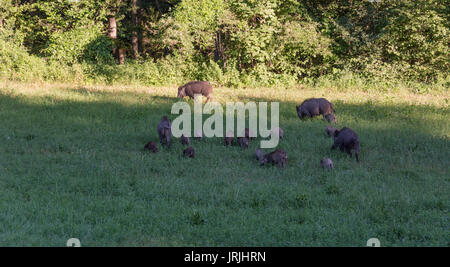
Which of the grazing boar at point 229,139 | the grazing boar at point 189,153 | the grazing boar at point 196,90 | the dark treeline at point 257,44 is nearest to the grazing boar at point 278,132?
Result: the grazing boar at point 229,139

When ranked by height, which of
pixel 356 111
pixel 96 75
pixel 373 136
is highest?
pixel 96 75

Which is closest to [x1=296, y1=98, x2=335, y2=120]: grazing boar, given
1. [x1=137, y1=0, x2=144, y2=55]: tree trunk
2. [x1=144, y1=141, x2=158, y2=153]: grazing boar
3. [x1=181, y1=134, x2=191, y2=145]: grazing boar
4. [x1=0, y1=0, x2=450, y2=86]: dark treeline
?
[x1=181, y1=134, x2=191, y2=145]: grazing boar

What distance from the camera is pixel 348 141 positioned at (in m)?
9.48

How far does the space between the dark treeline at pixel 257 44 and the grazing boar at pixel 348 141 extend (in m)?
10.4

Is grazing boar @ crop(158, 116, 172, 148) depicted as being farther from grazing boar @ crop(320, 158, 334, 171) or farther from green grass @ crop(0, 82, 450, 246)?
grazing boar @ crop(320, 158, 334, 171)

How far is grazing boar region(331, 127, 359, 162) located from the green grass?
175 mm

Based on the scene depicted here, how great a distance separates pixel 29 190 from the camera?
291 inches

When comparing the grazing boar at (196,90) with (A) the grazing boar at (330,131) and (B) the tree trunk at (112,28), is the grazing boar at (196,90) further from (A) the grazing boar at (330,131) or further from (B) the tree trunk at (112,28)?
(B) the tree trunk at (112,28)

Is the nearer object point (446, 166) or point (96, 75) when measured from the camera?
point (446, 166)

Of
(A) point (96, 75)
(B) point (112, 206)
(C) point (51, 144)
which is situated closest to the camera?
(B) point (112, 206)

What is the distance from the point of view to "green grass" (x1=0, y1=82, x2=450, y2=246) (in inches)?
228

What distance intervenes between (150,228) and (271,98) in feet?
35.5
